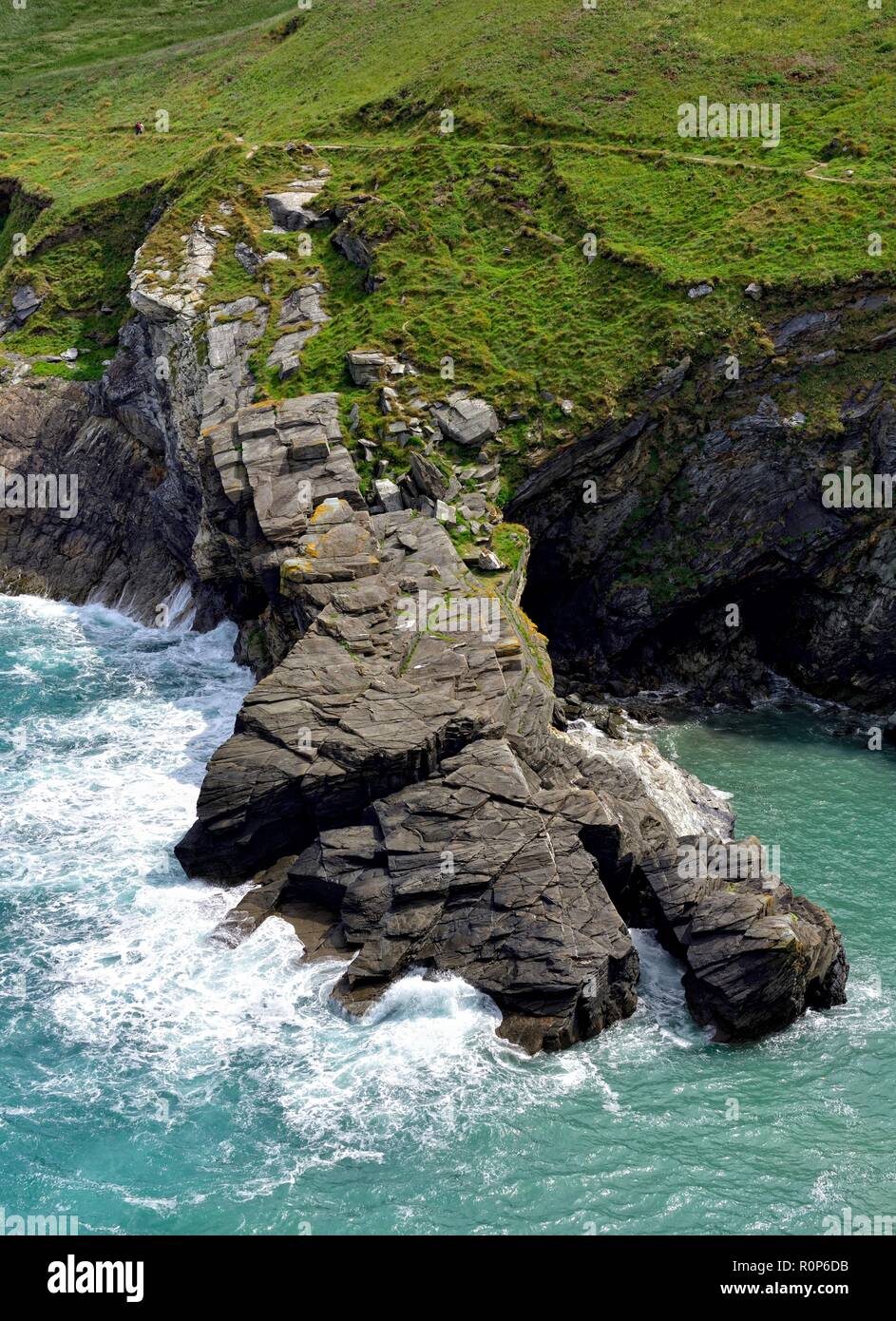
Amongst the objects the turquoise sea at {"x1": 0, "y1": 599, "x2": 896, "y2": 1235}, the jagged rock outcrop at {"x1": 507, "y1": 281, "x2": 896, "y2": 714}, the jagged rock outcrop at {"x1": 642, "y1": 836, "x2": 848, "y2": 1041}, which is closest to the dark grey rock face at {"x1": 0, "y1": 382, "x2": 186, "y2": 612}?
the jagged rock outcrop at {"x1": 507, "y1": 281, "x2": 896, "y2": 714}

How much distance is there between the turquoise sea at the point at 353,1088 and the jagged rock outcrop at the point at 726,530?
18.5m

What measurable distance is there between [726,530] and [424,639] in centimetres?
2463

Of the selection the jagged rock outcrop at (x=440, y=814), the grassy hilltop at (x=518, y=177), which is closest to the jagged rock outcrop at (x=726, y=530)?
the grassy hilltop at (x=518, y=177)

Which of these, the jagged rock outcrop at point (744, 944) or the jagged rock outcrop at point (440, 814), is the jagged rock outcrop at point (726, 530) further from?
the jagged rock outcrop at point (744, 944)

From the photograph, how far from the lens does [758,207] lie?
252ft

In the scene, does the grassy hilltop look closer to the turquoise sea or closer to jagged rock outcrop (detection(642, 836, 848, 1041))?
jagged rock outcrop (detection(642, 836, 848, 1041))

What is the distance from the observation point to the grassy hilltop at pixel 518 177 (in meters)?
70.5

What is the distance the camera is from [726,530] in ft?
225

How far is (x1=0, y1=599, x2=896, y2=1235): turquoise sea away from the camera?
33.7 metres

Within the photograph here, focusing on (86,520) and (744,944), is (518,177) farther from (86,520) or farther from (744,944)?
(744,944)

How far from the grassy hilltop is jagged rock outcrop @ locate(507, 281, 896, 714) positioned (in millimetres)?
2816

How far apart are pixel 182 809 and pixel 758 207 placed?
54.9 m

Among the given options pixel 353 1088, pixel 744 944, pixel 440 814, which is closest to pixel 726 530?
pixel 440 814

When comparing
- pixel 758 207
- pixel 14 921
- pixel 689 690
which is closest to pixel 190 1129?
pixel 14 921
